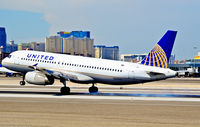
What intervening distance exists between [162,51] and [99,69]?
24.5ft

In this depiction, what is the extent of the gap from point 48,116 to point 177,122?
8265 mm

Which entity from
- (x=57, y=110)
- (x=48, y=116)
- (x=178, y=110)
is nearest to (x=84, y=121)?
(x=48, y=116)

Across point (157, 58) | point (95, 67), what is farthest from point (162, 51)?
point (95, 67)

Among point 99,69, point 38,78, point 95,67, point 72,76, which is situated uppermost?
point 95,67

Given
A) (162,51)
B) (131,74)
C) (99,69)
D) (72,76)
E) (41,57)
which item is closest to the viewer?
(131,74)

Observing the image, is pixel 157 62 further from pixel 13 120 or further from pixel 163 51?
pixel 13 120

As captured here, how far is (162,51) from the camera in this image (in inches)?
1501

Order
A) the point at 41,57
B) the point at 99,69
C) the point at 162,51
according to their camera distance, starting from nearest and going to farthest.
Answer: the point at 162,51 < the point at 99,69 < the point at 41,57

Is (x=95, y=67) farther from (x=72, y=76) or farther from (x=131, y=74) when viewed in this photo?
(x=131, y=74)

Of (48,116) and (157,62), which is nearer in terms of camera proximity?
(48,116)

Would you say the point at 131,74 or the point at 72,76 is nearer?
the point at 131,74

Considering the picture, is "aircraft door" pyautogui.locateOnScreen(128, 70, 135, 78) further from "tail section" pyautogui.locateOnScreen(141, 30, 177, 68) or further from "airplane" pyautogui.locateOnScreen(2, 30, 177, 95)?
"tail section" pyautogui.locateOnScreen(141, 30, 177, 68)

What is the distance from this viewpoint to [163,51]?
38.1 m

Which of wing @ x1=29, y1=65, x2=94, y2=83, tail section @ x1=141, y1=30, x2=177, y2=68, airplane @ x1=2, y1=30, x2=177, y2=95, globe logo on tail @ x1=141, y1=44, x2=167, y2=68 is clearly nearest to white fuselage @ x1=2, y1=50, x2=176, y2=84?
airplane @ x1=2, y1=30, x2=177, y2=95
